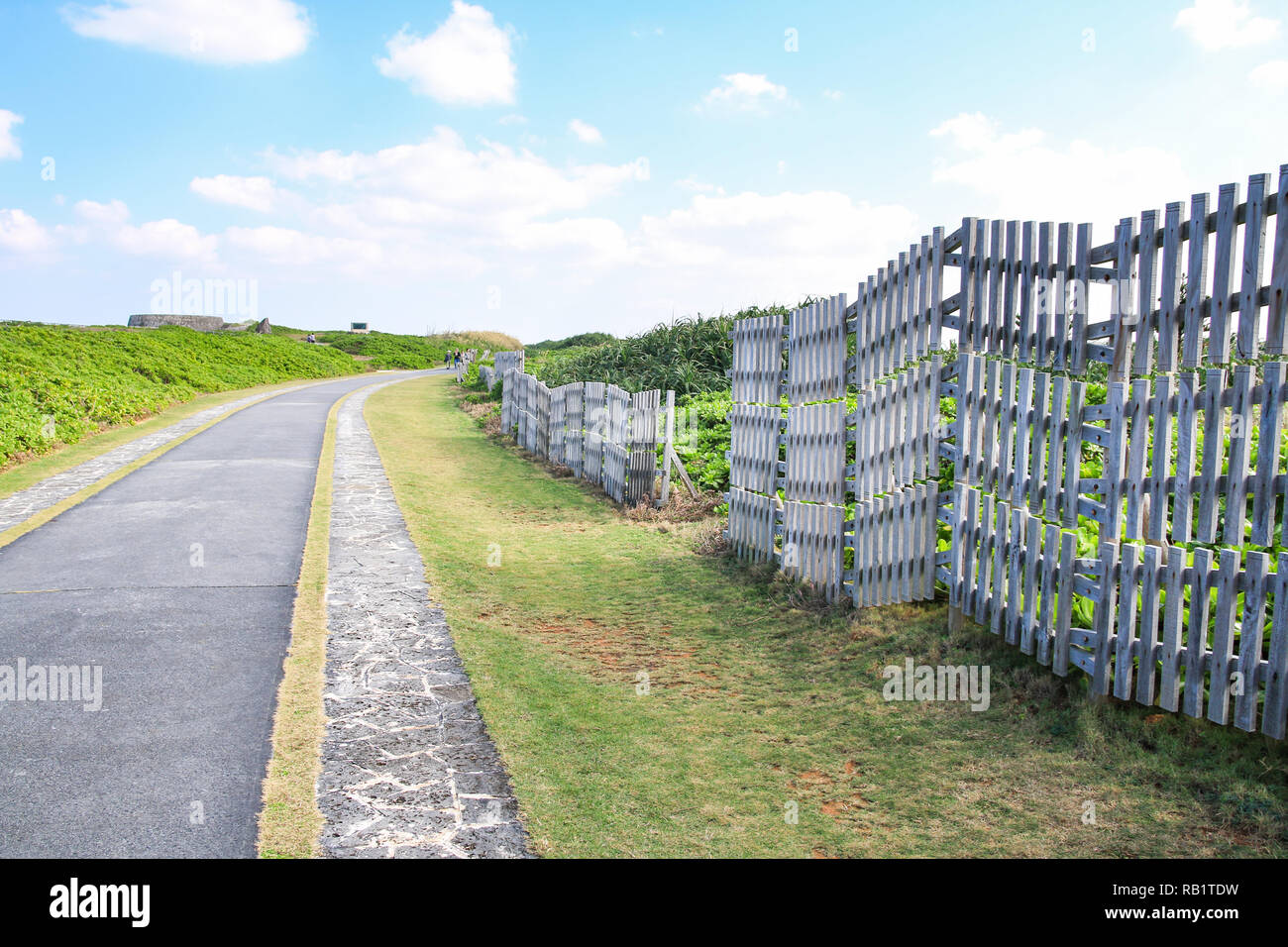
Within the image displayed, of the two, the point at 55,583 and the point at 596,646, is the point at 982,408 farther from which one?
the point at 55,583

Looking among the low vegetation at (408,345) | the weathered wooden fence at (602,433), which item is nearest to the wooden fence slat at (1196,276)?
the weathered wooden fence at (602,433)

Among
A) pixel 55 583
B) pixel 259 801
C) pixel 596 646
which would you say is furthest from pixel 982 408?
pixel 55 583

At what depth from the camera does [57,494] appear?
1280cm

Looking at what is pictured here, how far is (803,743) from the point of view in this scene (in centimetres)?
524

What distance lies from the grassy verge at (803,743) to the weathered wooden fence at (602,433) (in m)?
4.04

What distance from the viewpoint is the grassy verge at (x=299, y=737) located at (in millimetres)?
4004

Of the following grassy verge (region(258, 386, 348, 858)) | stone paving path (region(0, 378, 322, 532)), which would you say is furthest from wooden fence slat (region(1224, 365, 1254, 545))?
stone paving path (region(0, 378, 322, 532))

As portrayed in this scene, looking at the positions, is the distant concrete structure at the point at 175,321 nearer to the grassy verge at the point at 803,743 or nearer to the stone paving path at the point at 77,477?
the stone paving path at the point at 77,477

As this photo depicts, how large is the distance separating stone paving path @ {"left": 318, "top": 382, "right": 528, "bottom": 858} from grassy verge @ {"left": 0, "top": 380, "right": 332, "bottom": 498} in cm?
842

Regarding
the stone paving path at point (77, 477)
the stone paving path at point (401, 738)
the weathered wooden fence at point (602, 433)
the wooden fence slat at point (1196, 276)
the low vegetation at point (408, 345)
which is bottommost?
the stone paving path at point (401, 738)

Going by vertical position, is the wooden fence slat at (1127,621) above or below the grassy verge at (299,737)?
above
